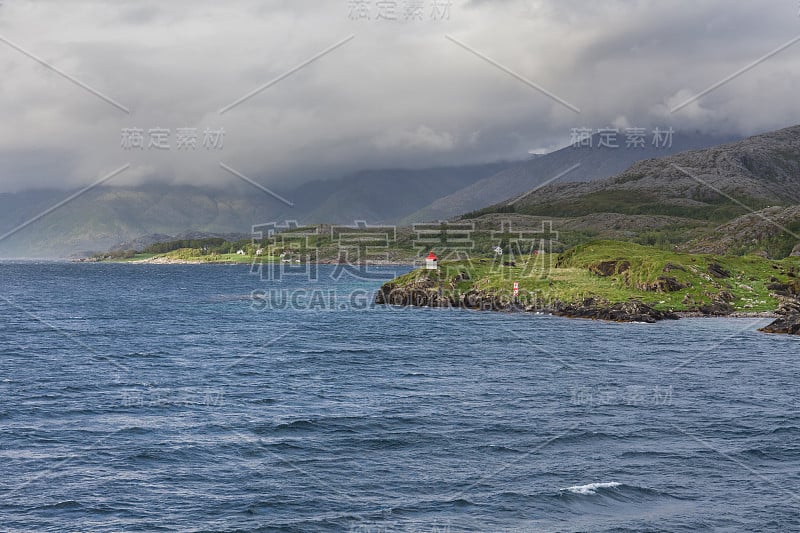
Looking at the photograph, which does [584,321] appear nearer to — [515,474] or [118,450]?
[515,474]

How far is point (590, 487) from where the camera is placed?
1433 inches

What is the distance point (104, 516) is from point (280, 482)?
868 cm

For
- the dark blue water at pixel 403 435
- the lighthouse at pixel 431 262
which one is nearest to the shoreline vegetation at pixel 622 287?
→ the lighthouse at pixel 431 262

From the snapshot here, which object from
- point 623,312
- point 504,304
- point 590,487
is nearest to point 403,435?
Answer: point 590,487

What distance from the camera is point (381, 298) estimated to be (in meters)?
150

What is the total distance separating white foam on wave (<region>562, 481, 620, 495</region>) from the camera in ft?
118

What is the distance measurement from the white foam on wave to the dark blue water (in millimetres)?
118

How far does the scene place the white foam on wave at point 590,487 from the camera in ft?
118

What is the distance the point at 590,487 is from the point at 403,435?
13055 mm

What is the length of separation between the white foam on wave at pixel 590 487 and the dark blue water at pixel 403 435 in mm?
118

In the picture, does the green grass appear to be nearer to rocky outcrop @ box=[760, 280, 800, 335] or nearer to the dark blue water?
rocky outcrop @ box=[760, 280, 800, 335]

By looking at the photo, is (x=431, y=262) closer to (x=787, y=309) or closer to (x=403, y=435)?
(x=787, y=309)

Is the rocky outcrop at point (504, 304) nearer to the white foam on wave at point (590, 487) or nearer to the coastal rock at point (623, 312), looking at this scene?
the coastal rock at point (623, 312)

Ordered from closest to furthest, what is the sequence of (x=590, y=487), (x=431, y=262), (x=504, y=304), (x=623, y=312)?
1. (x=590, y=487)
2. (x=623, y=312)
3. (x=504, y=304)
4. (x=431, y=262)
